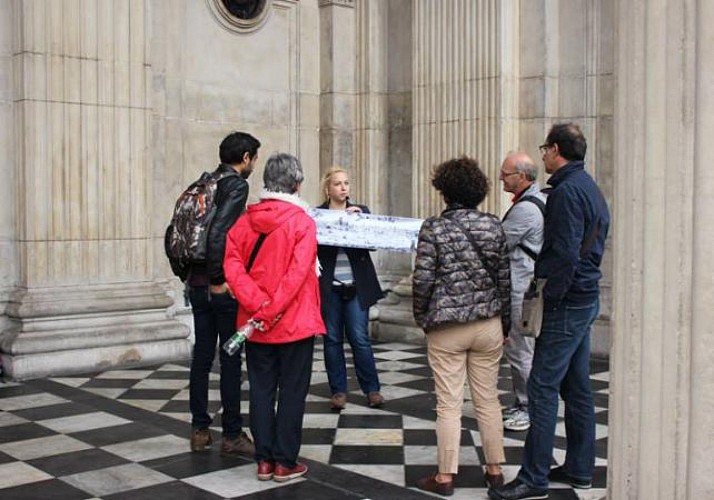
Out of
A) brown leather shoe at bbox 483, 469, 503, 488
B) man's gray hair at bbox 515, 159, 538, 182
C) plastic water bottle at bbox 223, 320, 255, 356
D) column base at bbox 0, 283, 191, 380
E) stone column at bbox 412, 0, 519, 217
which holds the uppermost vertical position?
stone column at bbox 412, 0, 519, 217

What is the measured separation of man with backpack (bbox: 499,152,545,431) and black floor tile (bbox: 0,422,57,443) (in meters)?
2.91

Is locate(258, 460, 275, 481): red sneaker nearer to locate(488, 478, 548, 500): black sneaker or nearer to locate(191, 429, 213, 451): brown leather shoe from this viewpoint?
locate(191, 429, 213, 451): brown leather shoe

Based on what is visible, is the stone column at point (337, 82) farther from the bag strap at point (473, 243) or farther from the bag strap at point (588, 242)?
the bag strap at point (588, 242)

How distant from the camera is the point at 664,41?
9.24 feet

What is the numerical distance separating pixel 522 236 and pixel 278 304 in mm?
1707

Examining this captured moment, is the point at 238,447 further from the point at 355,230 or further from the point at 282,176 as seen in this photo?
the point at 355,230

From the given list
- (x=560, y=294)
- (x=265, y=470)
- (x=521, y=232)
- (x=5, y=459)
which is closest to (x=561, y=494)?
(x=560, y=294)

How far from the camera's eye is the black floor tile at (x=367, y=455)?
17.0ft

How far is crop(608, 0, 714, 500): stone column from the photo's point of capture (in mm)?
2777

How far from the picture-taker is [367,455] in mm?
5312

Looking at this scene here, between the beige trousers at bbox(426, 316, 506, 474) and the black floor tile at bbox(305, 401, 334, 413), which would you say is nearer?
the beige trousers at bbox(426, 316, 506, 474)

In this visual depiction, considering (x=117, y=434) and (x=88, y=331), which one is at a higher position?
(x=88, y=331)

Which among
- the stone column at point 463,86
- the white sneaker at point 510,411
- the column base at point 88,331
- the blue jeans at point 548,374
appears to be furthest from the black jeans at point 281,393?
the stone column at point 463,86

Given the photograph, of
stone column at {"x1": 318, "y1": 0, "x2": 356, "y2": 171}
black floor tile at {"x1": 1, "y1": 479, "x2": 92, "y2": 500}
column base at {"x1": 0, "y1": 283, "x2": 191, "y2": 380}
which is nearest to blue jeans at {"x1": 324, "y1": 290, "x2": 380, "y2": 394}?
black floor tile at {"x1": 1, "y1": 479, "x2": 92, "y2": 500}
